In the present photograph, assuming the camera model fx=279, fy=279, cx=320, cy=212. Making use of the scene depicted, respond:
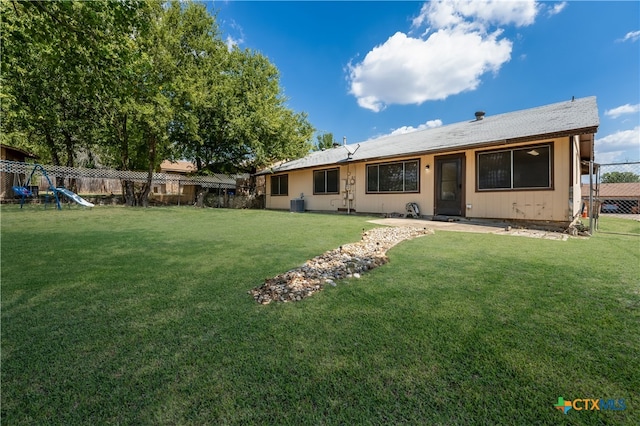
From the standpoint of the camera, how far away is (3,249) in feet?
13.9

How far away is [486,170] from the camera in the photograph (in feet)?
27.1

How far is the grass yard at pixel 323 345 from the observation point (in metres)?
1.30

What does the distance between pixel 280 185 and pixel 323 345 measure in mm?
14853

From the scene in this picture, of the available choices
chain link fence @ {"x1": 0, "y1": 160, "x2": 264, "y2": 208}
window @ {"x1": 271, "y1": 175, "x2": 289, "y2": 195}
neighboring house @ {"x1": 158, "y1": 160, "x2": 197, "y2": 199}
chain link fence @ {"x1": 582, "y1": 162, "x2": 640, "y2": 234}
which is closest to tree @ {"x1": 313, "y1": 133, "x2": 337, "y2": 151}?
neighboring house @ {"x1": 158, "y1": 160, "x2": 197, "y2": 199}

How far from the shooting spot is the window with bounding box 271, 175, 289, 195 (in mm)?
15797

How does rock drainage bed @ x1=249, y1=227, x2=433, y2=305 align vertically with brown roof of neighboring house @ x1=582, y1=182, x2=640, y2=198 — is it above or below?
below

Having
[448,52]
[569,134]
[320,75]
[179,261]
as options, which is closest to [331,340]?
[179,261]

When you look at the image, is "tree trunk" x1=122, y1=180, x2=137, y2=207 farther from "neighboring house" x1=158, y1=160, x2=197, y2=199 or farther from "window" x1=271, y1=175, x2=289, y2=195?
"window" x1=271, y1=175, x2=289, y2=195

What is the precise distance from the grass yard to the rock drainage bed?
147 millimetres

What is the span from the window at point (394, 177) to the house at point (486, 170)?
4 centimetres

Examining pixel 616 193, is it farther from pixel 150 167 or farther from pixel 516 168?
pixel 150 167

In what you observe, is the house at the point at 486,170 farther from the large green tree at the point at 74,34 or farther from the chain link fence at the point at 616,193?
the large green tree at the point at 74,34

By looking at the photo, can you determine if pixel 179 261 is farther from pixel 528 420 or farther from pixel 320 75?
pixel 320 75

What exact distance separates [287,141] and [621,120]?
50.3 ft
